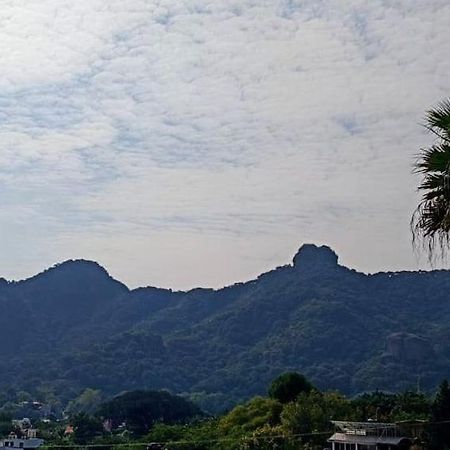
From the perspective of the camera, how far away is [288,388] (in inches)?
1650

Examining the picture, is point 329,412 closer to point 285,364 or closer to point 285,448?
point 285,448

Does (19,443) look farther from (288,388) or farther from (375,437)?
(375,437)

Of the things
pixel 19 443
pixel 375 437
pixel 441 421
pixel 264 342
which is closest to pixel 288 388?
pixel 441 421

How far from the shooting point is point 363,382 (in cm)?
11669

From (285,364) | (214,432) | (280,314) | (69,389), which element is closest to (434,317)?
(280,314)

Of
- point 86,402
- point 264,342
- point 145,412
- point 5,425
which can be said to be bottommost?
point 5,425

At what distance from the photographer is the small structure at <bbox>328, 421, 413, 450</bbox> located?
26.0 m

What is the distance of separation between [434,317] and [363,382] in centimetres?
4267

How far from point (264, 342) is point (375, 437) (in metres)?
119

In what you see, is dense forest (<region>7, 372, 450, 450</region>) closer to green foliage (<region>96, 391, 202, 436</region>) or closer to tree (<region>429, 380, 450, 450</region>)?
tree (<region>429, 380, 450, 450</region>)

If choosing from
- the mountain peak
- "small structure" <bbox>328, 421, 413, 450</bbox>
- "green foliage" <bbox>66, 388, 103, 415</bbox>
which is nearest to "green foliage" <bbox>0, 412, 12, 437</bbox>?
"green foliage" <bbox>66, 388, 103, 415</bbox>

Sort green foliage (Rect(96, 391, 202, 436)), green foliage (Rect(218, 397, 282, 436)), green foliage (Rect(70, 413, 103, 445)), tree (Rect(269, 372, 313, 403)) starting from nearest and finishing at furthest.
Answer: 1. green foliage (Rect(218, 397, 282, 436))
2. tree (Rect(269, 372, 313, 403))
3. green foliage (Rect(70, 413, 103, 445))
4. green foliage (Rect(96, 391, 202, 436))

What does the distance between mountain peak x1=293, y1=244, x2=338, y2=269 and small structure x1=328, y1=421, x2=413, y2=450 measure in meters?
143

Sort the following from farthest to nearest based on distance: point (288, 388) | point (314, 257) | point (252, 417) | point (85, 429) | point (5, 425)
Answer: point (314, 257)
point (5, 425)
point (85, 429)
point (288, 388)
point (252, 417)
